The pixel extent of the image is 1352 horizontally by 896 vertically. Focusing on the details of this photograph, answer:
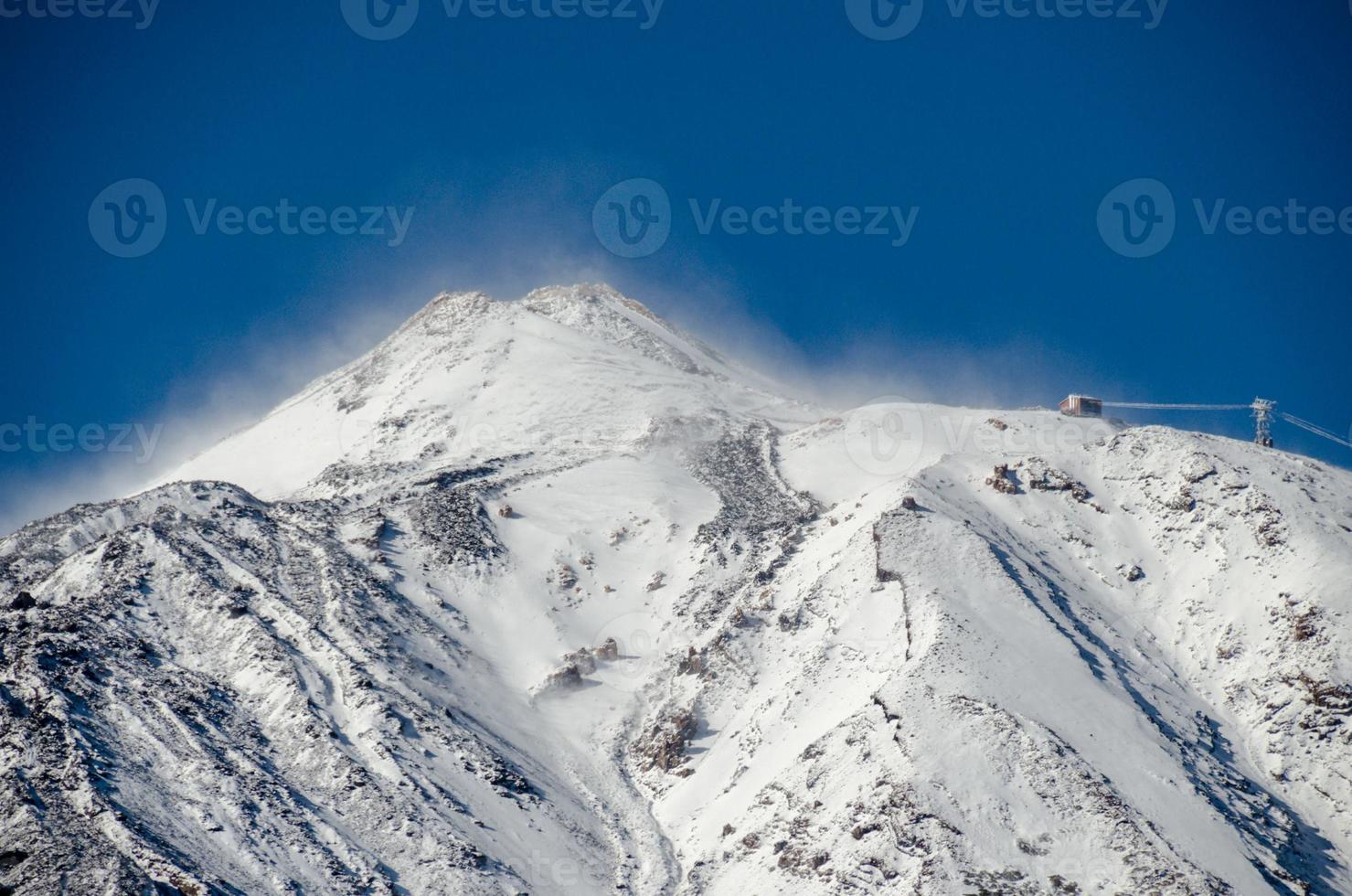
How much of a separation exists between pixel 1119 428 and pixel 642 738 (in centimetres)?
6810

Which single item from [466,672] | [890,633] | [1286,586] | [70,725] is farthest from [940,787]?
[70,725]

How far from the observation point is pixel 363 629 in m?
78.8

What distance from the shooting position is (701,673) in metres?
80.6

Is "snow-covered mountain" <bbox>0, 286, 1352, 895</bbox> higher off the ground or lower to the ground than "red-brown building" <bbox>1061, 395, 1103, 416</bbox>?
lower

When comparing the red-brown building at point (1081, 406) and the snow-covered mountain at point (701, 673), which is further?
the red-brown building at point (1081, 406)

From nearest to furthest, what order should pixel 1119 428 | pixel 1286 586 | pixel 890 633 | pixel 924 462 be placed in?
pixel 890 633, pixel 1286 586, pixel 924 462, pixel 1119 428

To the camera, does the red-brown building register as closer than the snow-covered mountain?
No

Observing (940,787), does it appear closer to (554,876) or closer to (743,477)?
(554,876)

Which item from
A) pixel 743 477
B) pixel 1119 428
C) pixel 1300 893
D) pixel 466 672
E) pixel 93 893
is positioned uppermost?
pixel 1119 428

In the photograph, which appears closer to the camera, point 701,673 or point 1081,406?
point 701,673

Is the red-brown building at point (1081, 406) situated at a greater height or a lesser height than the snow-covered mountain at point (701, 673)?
greater

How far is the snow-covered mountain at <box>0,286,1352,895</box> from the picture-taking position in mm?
59438

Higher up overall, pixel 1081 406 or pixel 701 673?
pixel 1081 406

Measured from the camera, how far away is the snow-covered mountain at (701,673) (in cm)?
5944
